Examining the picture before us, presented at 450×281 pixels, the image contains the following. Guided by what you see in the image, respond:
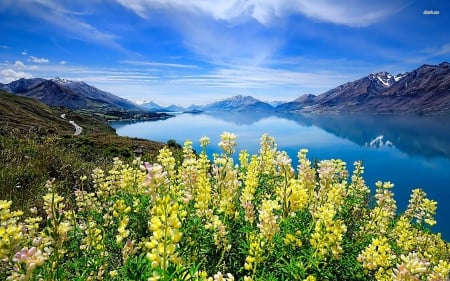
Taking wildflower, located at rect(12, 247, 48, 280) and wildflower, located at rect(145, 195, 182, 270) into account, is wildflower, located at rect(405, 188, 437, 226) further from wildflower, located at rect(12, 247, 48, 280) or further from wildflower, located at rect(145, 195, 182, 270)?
wildflower, located at rect(12, 247, 48, 280)

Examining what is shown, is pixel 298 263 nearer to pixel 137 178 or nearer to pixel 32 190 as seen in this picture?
pixel 137 178

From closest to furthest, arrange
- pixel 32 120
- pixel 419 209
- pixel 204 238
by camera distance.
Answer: pixel 204 238, pixel 419 209, pixel 32 120

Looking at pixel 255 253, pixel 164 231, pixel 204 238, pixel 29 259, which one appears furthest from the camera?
pixel 204 238

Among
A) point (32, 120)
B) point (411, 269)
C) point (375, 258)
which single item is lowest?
point (32, 120)

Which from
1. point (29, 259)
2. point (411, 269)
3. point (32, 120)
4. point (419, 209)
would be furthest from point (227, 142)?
point (32, 120)

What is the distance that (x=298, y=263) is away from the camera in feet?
11.4

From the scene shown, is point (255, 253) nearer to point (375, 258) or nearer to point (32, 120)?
point (375, 258)

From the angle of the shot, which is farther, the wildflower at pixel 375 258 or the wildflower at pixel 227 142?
the wildflower at pixel 227 142

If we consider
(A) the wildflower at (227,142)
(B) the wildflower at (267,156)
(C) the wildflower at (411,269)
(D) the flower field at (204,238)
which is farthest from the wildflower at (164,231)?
(B) the wildflower at (267,156)

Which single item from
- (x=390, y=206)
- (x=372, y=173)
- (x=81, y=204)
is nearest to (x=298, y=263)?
(x=81, y=204)

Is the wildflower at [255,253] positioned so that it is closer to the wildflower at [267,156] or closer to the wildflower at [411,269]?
the wildflower at [411,269]

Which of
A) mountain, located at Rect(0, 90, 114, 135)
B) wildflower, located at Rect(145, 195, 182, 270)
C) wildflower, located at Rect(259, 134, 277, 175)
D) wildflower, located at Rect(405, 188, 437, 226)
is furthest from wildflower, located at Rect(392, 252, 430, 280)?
mountain, located at Rect(0, 90, 114, 135)

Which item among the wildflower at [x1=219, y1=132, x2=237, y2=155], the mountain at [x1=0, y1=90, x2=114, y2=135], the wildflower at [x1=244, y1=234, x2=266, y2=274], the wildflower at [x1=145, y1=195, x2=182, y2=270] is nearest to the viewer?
the wildflower at [x1=145, y1=195, x2=182, y2=270]

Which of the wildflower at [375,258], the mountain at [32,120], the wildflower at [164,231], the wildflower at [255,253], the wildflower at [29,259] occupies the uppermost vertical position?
the wildflower at [164,231]
